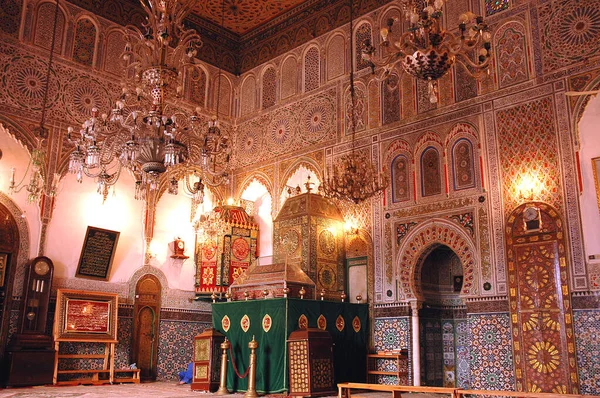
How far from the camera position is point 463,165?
8336 mm

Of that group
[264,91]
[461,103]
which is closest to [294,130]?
[264,91]

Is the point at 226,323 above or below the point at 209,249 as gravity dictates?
below

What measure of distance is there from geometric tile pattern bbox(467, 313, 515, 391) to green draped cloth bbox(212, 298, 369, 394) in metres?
1.78

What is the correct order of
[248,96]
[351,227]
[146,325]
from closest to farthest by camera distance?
[351,227] → [146,325] → [248,96]

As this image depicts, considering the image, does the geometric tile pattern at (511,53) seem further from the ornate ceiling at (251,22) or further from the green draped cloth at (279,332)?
the green draped cloth at (279,332)

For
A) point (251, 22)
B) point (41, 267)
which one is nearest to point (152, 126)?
point (41, 267)

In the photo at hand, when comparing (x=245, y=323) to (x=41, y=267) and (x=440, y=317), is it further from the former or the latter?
(x=41, y=267)

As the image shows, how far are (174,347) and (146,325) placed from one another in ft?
2.13

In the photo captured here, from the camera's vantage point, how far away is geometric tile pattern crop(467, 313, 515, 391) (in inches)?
287

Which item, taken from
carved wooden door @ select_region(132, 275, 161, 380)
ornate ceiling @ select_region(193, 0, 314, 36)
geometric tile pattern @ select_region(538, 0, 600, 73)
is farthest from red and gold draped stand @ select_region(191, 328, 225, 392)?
ornate ceiling @ select_region(193, 0, 314, 36)

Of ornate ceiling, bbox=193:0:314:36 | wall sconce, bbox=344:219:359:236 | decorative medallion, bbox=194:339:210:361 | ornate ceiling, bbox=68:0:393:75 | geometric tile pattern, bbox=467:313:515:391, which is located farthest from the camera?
ornate ceiling, bbox=193:0:314:36

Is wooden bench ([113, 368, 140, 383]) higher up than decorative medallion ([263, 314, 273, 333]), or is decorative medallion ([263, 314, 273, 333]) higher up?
decorative medallion ([263, 314, 273, 333])

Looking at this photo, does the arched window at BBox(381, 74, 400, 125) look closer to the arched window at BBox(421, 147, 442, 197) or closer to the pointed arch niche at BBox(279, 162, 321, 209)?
the arched window at BBox(421, 147, 442, 197)

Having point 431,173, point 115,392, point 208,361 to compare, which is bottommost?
point 115,392
